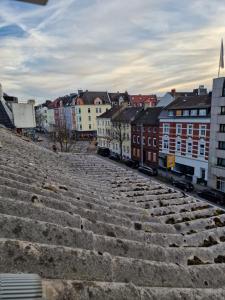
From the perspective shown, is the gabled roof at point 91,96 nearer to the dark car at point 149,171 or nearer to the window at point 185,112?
the dark car at point 149,171

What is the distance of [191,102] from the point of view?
33562mm

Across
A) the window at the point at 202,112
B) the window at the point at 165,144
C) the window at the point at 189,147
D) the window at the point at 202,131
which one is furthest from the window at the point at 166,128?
the window at the point at 202,112

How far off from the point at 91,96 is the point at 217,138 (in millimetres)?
48679

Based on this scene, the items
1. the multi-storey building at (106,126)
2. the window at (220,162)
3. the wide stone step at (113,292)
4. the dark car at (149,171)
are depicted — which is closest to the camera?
the wide stone step at (113,292)

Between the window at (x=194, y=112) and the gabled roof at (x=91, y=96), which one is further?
the gabled roof at (x=91, y=96)

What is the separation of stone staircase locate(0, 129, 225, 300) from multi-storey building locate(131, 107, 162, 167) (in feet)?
119

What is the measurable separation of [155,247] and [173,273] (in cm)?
46

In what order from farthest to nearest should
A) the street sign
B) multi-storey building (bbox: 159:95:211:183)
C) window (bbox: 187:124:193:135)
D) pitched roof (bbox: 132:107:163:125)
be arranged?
pitched roof (bbox: 132:107:163:125) < the street sign < window (bbox: 187:124:193:135) < multi-storey building (bbox: 159:95:211:183)

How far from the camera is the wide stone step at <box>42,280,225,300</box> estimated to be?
1.88m

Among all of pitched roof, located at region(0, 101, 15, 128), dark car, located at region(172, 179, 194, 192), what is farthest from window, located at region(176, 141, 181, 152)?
pitched roof, located at region(0, 101, 15, 128)

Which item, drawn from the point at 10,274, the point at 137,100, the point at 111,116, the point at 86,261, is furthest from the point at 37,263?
the point at 137,100

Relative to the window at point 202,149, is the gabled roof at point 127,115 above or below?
above

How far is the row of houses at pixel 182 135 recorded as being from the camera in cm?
2919

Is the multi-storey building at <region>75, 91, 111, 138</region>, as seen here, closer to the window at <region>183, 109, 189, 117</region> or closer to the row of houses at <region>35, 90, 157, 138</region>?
the row of houses at <region>35, 90, 157, 138</region>
